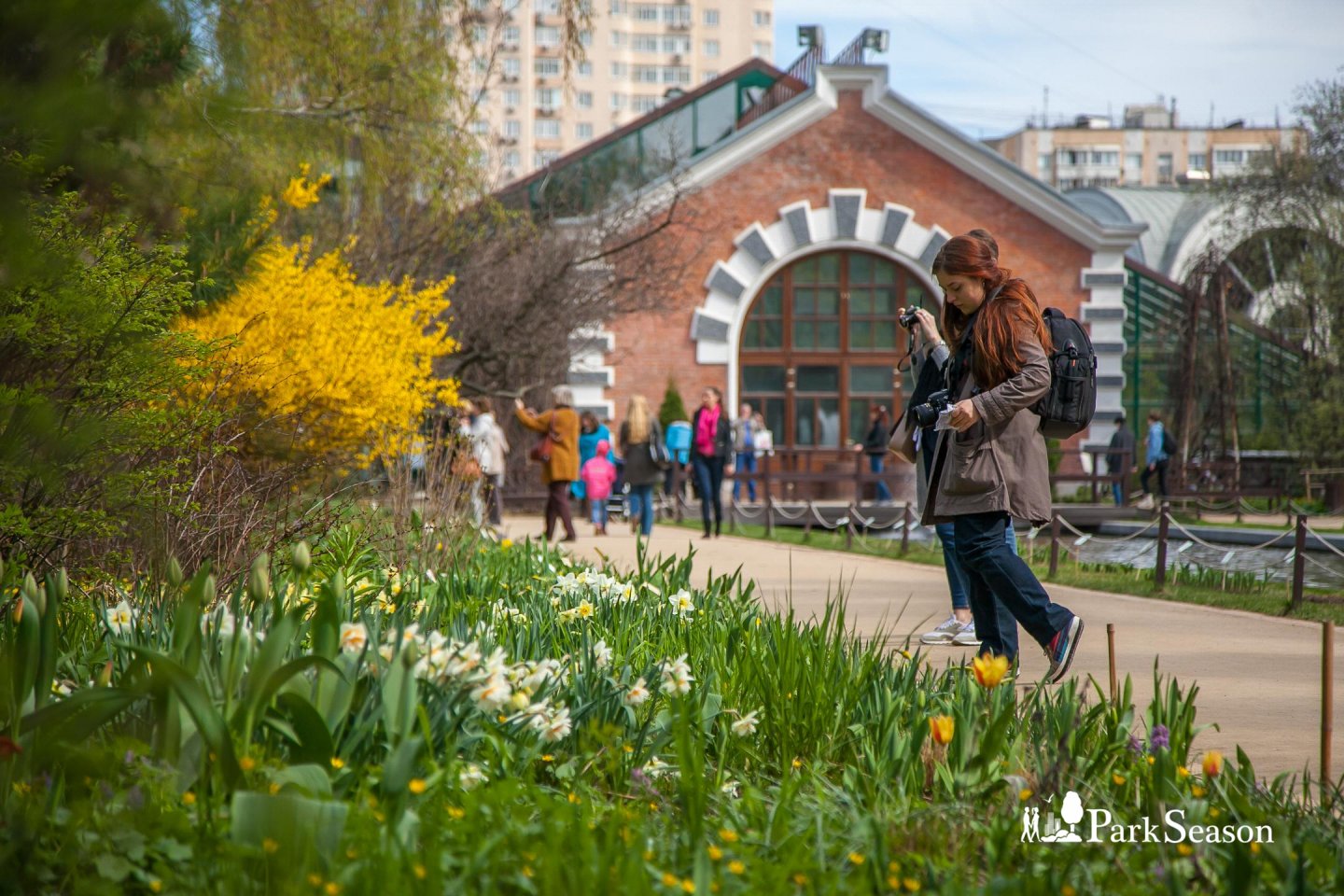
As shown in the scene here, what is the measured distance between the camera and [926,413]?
18.8 ft

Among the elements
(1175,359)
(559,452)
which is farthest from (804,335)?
(559,452)

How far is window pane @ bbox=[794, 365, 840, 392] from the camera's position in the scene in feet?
87.7

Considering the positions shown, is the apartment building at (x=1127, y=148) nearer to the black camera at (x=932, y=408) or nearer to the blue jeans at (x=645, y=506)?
the blue jeans at (x=645, y=506)

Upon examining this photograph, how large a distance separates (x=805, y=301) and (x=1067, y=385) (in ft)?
69.7

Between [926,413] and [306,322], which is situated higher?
[306,322]

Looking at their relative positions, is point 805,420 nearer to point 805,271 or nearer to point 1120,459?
point 805,271

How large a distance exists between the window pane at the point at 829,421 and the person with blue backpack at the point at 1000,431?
2119cm

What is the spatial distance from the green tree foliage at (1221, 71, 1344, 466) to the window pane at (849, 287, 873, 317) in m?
7.06

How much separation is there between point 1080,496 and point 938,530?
17732mm

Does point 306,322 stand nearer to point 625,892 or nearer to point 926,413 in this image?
point 926,413

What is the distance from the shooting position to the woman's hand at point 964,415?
17.1ft

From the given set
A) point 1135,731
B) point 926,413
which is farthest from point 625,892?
point 926,413

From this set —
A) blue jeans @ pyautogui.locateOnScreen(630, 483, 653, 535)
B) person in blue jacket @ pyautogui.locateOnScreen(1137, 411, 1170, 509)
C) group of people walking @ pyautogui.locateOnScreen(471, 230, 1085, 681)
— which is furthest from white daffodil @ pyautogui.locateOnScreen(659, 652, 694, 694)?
person in blue jacket @ pyautogui.locateOnScreen(1137, 411, 1170, 509)

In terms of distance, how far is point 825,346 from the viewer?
26781 mm
